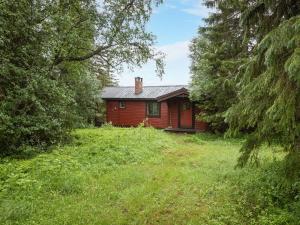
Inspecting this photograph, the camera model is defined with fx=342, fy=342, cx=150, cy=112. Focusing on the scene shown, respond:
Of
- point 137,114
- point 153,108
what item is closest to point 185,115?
point 153,108

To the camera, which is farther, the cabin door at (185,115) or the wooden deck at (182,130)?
the cabin door at (185,115)

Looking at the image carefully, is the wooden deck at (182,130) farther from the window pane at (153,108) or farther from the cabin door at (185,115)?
the window pane at (153,108)

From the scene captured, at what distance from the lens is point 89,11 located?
15.1 m

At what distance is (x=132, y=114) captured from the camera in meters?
31.2

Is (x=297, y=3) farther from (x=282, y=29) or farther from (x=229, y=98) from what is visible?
(x=229, y=98)

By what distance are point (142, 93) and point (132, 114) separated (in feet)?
7.14

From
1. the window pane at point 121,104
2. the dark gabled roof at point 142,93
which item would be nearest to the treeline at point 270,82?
the dark gabled roof at point 142,93

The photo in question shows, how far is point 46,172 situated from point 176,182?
3478 mm

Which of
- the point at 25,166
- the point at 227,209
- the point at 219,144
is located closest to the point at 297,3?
the point at 227,209

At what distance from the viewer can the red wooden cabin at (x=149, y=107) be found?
26.0m

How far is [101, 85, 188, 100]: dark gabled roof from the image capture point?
3059 cm

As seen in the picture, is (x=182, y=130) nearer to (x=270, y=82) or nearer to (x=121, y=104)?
(x=121, y=104)

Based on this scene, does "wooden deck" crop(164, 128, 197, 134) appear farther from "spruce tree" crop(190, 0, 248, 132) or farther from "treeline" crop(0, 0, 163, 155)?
"treeline" crop(0, 0, 163, 155)

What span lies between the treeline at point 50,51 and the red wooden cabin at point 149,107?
32.0 feet
